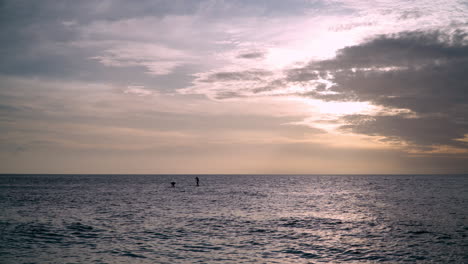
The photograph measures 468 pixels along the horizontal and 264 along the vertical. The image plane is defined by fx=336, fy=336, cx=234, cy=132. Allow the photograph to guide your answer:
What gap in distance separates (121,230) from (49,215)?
1628 centimetres

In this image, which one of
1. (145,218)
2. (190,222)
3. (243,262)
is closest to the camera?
(243,262)

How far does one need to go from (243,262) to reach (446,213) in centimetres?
3686

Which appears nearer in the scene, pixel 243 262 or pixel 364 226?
pixel 243 262

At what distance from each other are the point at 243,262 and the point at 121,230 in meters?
15.1

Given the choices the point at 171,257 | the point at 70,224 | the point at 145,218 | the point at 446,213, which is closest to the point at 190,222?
the point at 145,218

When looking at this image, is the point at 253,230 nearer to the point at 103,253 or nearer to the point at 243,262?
the point at 243,262

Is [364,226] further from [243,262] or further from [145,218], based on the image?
[145,218]

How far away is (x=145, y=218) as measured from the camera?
127 ft

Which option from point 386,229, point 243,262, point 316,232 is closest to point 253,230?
point 316,232

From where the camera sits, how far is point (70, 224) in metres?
34.4

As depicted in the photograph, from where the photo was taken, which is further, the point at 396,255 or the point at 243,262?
→ the point at 396,255

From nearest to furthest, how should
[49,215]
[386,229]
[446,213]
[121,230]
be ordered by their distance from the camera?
[121,230] < [386,229] < [49,215] < [446,213]

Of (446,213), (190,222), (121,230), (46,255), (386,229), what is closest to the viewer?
(46,255)

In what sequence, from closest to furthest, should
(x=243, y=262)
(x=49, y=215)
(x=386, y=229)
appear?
(x=243, y=262)
(x=386, y=229)
(x=49, y=215)
